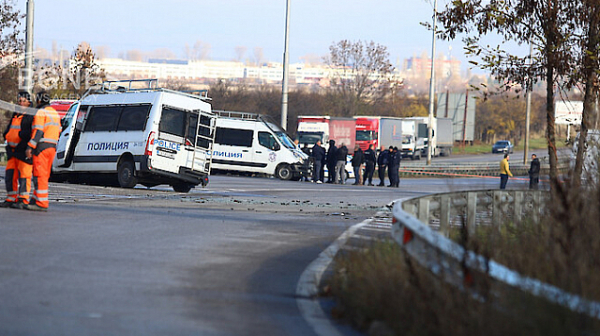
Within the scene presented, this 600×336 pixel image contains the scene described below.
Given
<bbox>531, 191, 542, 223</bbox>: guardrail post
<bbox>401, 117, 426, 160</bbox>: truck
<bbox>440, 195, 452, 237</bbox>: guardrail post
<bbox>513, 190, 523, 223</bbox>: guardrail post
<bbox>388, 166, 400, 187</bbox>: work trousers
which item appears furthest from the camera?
<bbox>401, 117, 426, 160</bbox>: truck

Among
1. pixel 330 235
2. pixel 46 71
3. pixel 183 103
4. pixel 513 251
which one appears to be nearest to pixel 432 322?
pixel 513 251

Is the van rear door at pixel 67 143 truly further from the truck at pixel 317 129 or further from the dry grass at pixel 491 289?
the truck at pixel 317 129

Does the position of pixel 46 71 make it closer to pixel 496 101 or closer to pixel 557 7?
pixel 557 7

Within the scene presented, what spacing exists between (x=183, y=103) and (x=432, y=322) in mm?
15563

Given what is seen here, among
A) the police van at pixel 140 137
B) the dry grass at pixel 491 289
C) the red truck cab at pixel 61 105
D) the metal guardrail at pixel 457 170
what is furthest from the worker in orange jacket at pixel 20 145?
the metal guardrail at pixel 457 170

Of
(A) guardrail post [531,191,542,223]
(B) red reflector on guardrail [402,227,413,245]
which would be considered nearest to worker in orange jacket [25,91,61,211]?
(A) guardrail post [531,191,542,223]

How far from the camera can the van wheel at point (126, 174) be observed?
2042 cm

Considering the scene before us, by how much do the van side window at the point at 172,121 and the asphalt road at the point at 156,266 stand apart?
4.34 m

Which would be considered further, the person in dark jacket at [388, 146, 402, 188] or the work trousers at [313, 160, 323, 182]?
the work trousers at [313, 160, 323, 182]


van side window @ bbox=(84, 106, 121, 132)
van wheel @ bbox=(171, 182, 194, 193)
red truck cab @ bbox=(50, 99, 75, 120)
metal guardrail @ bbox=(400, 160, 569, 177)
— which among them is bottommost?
metal guardrail @ bbox=(400, 160, 569, 177)

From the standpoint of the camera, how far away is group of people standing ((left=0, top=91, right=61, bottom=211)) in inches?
495

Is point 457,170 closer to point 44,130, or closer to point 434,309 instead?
point 44,130

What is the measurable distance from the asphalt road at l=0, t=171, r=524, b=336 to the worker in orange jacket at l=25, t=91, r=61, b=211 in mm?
473

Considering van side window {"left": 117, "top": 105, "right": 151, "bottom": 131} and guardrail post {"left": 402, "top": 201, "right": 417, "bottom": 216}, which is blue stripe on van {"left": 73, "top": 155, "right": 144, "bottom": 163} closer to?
van side window {"left": 117, "top": 105, "right": 151, "bottom": 131}
